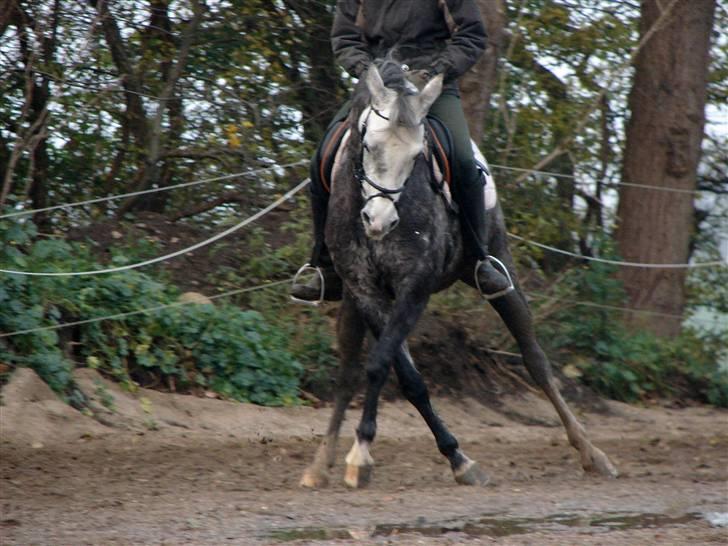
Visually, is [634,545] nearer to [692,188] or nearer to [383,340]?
[383,340]

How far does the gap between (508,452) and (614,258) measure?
→ 5.27 metres

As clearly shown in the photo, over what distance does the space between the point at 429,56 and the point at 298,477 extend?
2788 mm

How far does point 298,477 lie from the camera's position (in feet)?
25.5

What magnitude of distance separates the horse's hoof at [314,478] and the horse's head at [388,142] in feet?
5.06

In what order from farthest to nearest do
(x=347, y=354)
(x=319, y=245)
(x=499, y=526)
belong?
(x=347, y=354), (x=319, y=245), (x=499, y=526)

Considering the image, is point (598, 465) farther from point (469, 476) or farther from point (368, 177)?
point (368, 177)

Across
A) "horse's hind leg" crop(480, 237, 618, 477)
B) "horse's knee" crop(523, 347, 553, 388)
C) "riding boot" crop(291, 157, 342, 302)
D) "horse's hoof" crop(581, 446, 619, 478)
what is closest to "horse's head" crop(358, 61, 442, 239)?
"riding boot" crop(291, 157, 342, 302)

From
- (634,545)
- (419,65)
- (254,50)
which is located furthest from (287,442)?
(254,50)

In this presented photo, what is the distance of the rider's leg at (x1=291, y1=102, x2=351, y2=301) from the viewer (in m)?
7.64

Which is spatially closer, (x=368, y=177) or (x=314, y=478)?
(x=368, y=177)

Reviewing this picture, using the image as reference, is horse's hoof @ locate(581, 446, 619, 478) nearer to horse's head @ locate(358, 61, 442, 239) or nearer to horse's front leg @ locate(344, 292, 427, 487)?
horse's front leg @ locate(344, 292, 427, 487)

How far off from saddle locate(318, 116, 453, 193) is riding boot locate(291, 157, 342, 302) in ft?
0.22

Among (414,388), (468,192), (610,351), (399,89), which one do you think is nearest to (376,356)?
(414,388)

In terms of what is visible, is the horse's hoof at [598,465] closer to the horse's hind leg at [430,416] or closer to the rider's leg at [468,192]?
the horse's hind leg at [430,416]
